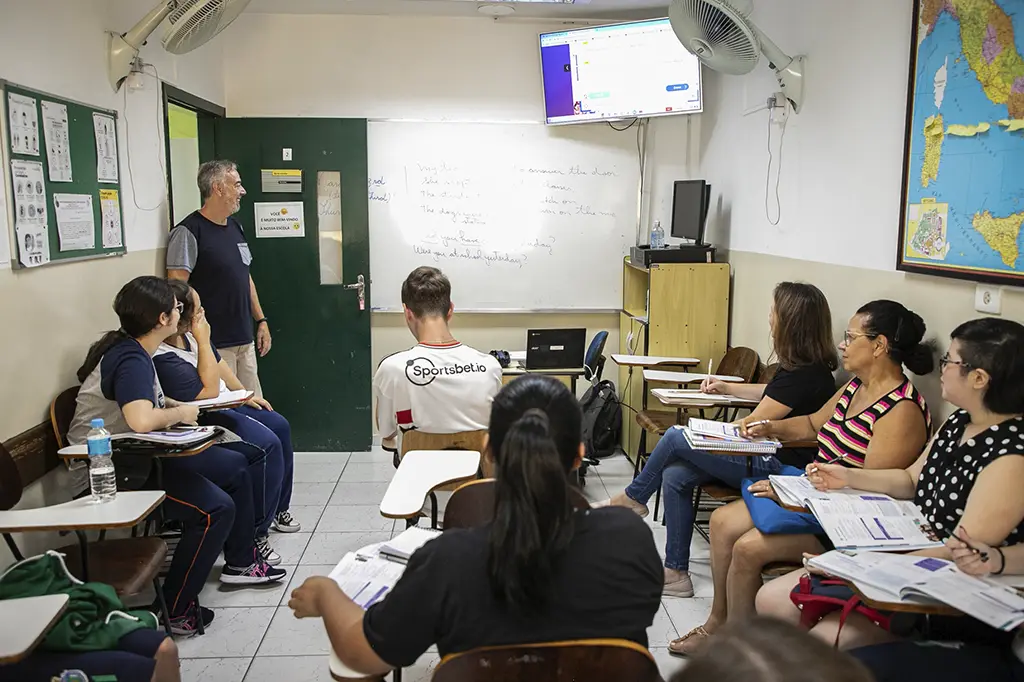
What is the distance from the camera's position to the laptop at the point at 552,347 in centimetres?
430

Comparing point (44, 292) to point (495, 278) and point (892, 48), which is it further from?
point (892, 48)

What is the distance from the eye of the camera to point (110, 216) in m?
3.46

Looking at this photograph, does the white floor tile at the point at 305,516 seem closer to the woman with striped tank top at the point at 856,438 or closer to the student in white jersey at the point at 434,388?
the student in white jersey at the point at 434,388

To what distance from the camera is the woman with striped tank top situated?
2555 mm

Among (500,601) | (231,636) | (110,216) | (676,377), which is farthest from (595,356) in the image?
(500,601)

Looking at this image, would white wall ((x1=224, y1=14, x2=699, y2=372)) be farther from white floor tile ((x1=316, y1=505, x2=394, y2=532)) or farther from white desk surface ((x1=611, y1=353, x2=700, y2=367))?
white floor tile ((x1=316, y1=505, x2=394, y2=532))

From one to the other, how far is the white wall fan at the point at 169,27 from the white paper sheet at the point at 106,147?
0.21 metres

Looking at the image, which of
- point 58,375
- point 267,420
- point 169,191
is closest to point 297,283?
point 169,191

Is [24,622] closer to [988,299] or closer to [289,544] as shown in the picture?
[289,544]

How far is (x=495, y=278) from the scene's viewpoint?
542 centimetres

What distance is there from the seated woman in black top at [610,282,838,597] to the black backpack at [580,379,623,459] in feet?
5.13

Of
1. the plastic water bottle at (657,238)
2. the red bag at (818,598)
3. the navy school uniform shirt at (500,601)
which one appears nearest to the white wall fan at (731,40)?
the plastic water bottle at (657,238)

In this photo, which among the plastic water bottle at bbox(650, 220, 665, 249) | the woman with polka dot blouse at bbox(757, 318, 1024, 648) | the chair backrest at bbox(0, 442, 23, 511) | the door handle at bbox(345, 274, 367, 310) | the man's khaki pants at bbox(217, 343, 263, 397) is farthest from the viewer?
the door handle at bbox(345, 274, 367, 310)

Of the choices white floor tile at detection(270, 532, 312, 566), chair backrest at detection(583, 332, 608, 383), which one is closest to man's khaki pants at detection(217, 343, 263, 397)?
white floor tile at detection(270, 532, 312, 566)
